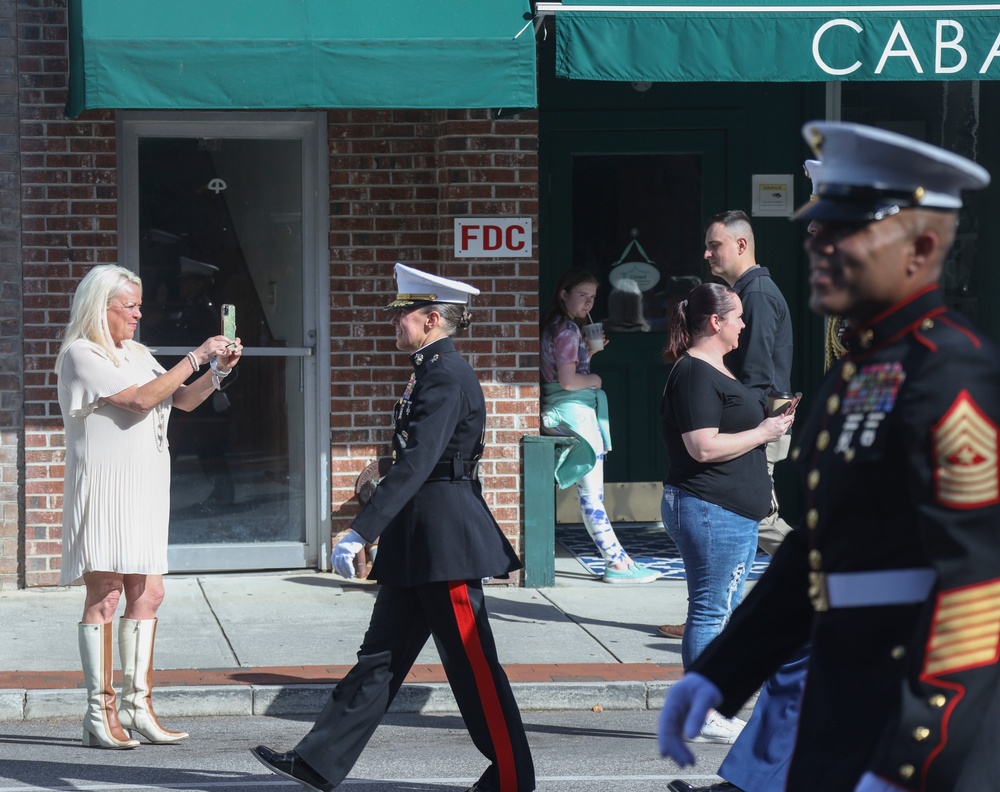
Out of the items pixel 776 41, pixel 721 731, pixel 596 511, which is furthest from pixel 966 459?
pixel 596 511

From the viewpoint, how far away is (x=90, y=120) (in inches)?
334

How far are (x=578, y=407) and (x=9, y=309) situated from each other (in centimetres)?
340

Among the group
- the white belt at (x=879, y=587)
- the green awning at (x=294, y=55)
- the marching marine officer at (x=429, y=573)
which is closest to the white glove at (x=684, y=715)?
the white belt at (x=879, y=587)

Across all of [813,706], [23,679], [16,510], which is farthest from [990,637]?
[16,510]

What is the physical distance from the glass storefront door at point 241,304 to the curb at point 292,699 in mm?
2566

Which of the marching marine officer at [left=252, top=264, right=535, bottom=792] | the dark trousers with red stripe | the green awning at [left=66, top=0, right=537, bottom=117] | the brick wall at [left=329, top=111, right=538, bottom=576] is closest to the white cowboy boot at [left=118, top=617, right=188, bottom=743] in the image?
the marching marine officer at [left=252, top=264, right=535, bottom=792]

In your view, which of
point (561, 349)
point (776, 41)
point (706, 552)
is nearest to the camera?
point (706, 552)

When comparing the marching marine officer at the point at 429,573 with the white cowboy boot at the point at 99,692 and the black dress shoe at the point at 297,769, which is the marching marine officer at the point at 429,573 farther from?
the white cowboy boot at the point at 99,692

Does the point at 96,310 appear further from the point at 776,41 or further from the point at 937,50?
the point at 937,50

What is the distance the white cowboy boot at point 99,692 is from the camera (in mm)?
5812

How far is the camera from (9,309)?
8.39 m

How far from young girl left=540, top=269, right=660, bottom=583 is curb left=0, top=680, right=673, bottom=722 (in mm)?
2286

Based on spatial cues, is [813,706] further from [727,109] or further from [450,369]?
[727,109]

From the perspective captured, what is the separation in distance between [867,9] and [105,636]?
5192mm
